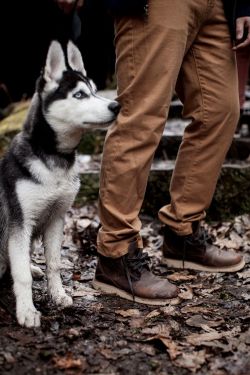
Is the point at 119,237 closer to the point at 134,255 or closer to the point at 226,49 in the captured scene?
the point at 134,255

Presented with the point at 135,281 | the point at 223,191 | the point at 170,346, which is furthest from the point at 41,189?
the point at 223,191

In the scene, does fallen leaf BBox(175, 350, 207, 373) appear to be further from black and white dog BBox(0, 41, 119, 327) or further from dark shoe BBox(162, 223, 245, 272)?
dark shoe BBox(162, 223, 245, 272)

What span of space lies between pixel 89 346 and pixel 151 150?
1173mm

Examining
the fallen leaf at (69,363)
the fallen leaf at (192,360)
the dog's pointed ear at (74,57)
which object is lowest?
the fallen leaf at (192,360)

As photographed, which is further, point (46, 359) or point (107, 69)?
point (107, 69)

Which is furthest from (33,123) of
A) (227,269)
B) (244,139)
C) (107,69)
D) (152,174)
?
(107,69)

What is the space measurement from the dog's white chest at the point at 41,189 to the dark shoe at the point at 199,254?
1107 mm

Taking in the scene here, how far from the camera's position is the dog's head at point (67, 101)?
9.93ft

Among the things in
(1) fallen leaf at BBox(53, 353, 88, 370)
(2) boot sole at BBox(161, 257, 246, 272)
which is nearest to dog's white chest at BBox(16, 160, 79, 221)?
(1) fallen leaf at BBox(53, 353, 88, 370)

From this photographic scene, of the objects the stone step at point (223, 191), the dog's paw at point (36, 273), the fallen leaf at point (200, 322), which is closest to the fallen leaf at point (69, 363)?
the fallen leaf at point (200, 322)

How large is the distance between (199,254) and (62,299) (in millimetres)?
1131

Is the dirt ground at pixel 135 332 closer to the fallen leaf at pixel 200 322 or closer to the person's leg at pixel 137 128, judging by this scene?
the fallen leaf at pixel 200 322

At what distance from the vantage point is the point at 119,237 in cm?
337

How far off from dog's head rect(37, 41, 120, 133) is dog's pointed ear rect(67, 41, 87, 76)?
0.34 ft
